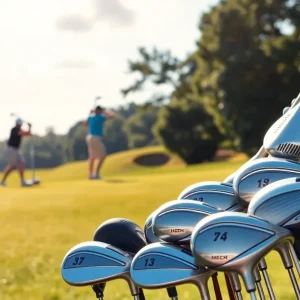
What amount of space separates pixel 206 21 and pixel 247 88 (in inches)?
384

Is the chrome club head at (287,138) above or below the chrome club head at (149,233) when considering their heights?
above

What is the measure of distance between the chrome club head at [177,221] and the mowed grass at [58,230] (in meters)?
2.30

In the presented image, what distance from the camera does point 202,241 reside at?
1.50 meters

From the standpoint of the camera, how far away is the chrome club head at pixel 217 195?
196 cm

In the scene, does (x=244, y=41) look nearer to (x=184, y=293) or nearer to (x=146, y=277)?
(x=184, y=293)

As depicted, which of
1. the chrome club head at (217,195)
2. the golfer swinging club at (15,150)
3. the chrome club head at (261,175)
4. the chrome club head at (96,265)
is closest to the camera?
the chrome club head at (261,175)

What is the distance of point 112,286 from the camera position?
4.49 m

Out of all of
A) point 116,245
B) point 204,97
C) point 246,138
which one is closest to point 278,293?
point 116,245

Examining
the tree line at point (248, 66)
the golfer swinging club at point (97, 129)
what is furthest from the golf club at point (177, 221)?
the tree line at point (248, 66)

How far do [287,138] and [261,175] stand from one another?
145mm

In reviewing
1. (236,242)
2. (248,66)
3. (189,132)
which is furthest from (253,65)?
(236,242)

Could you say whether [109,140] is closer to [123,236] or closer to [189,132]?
[189,132]

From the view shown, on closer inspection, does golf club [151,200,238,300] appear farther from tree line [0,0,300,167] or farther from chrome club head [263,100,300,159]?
tree line [0,0,300,167]

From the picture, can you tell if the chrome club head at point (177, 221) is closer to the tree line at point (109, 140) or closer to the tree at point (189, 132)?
the tree at point (189, 132)
